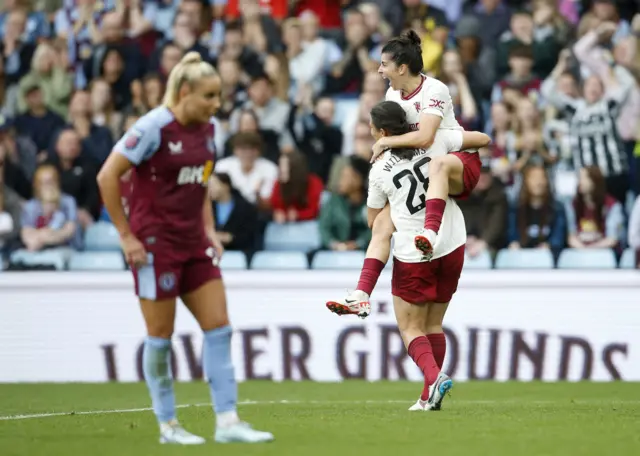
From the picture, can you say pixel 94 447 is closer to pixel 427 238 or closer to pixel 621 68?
pixel 427 238

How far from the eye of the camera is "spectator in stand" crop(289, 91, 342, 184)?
1700 cm

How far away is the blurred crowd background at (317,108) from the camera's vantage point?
51.5 feet

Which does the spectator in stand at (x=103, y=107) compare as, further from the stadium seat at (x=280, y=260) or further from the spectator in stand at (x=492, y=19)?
the spectator in stand at (x=492, y=19)

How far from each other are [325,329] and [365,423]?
5834mm

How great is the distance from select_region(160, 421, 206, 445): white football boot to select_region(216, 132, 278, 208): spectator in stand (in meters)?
9.15

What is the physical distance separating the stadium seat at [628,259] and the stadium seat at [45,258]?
20.7 feet

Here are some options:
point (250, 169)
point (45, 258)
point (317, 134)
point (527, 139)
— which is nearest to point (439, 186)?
point (527, 139)

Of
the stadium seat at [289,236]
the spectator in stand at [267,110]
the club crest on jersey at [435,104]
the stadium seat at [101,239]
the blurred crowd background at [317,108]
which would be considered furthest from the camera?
the spectator in stand at [267,110]

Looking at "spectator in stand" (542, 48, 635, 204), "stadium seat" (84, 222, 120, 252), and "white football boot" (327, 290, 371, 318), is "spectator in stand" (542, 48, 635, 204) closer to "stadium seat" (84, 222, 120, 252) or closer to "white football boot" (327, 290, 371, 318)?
"stadium seat" (84, 222, 120, 252)

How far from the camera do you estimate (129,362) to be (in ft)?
46.7

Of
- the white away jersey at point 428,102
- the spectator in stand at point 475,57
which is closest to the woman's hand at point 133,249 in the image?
the white away jersey at point 428,102

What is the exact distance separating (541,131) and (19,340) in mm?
6782

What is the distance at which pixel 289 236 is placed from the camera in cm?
1602

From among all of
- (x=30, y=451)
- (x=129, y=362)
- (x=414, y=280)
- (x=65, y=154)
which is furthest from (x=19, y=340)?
(x=30, y=451)
